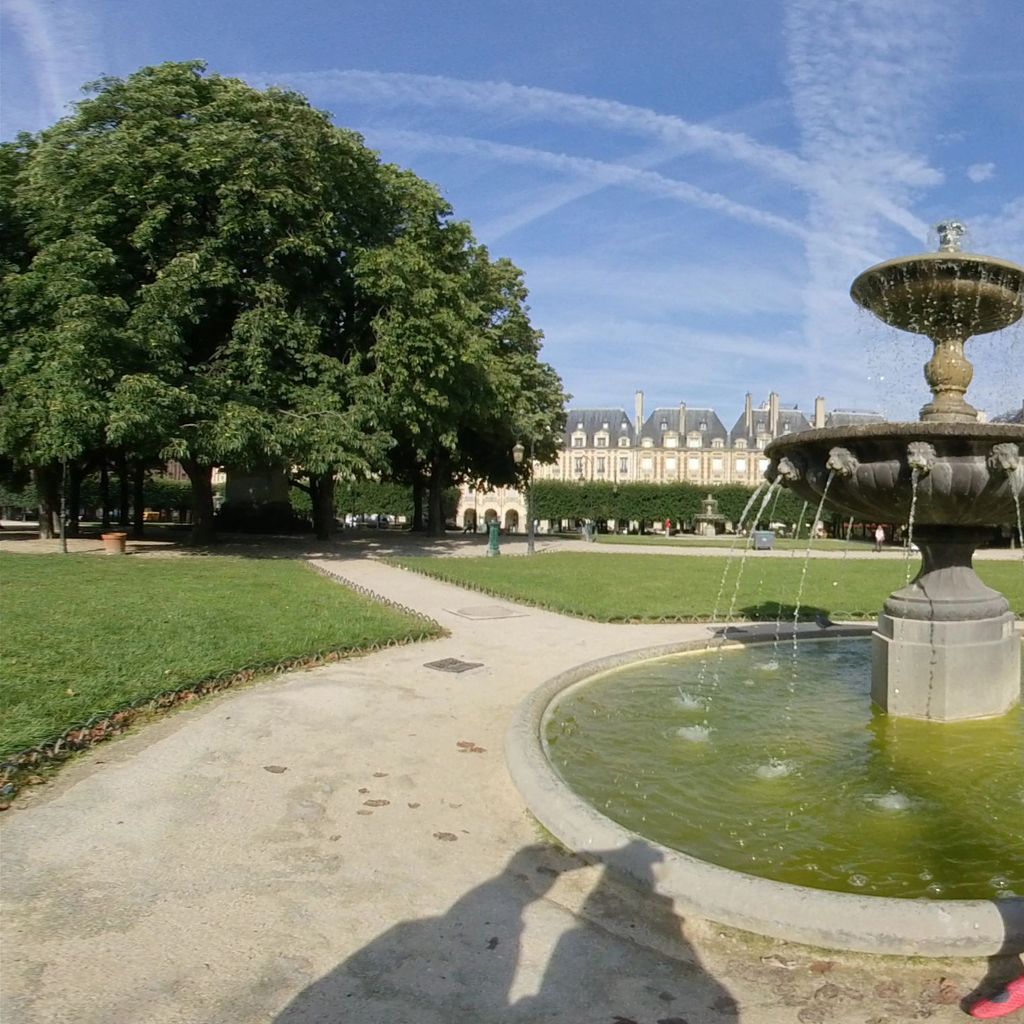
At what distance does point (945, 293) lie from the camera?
6945 mm

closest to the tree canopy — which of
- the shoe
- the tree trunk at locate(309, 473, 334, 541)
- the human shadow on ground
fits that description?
the tree trunk at locate(309, 473, 334, 541)

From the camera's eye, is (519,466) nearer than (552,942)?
No

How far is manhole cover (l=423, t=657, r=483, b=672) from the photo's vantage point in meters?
8.45

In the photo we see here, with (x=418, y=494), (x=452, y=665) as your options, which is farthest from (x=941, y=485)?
(x=418, y=494)

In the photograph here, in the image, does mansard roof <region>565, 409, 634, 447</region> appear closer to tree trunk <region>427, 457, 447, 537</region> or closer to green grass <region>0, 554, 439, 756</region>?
tree trunk <region>427, 457, 447, 537</region>

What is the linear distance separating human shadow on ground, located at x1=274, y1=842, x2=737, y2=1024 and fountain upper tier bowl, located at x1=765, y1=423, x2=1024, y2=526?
388 cm

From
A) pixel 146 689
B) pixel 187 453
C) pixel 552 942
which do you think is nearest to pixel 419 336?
pixel 187 453

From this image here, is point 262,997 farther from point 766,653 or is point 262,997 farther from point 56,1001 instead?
point 766,653

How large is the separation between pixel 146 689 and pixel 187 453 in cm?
1385

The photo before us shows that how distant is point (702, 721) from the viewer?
21.6ft

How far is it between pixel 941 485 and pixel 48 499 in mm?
30009

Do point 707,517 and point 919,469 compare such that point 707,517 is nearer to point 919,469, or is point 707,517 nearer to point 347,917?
point 919,469

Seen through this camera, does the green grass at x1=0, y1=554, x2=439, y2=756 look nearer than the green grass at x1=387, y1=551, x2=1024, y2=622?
Yes

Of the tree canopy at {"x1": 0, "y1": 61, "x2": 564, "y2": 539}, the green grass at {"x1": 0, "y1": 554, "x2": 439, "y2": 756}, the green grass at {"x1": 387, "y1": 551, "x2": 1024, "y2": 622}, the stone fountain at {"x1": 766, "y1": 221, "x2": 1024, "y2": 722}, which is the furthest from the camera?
the tree canopy at {"x1": 0, "y1": 61, "x2": 564, "y2": 539}
